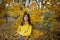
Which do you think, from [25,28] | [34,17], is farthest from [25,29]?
[34,17]

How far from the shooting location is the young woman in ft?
8.24

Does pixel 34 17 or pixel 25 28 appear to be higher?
pixel 34 17

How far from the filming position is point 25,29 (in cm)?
253

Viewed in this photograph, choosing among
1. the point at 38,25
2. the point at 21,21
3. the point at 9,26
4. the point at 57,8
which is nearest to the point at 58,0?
the point at 57,8

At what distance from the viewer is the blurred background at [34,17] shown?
2.47 meters

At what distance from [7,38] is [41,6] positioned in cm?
69

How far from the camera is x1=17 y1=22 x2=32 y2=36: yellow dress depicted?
98.8 inches

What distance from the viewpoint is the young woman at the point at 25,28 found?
251cm

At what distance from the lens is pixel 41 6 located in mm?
2512

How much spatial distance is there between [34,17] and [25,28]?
21cm

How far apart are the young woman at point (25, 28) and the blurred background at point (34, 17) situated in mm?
48

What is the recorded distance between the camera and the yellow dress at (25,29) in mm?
2511

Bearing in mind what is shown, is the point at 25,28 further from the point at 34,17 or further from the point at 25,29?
the point at 34,17

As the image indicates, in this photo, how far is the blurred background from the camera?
8.11ft
